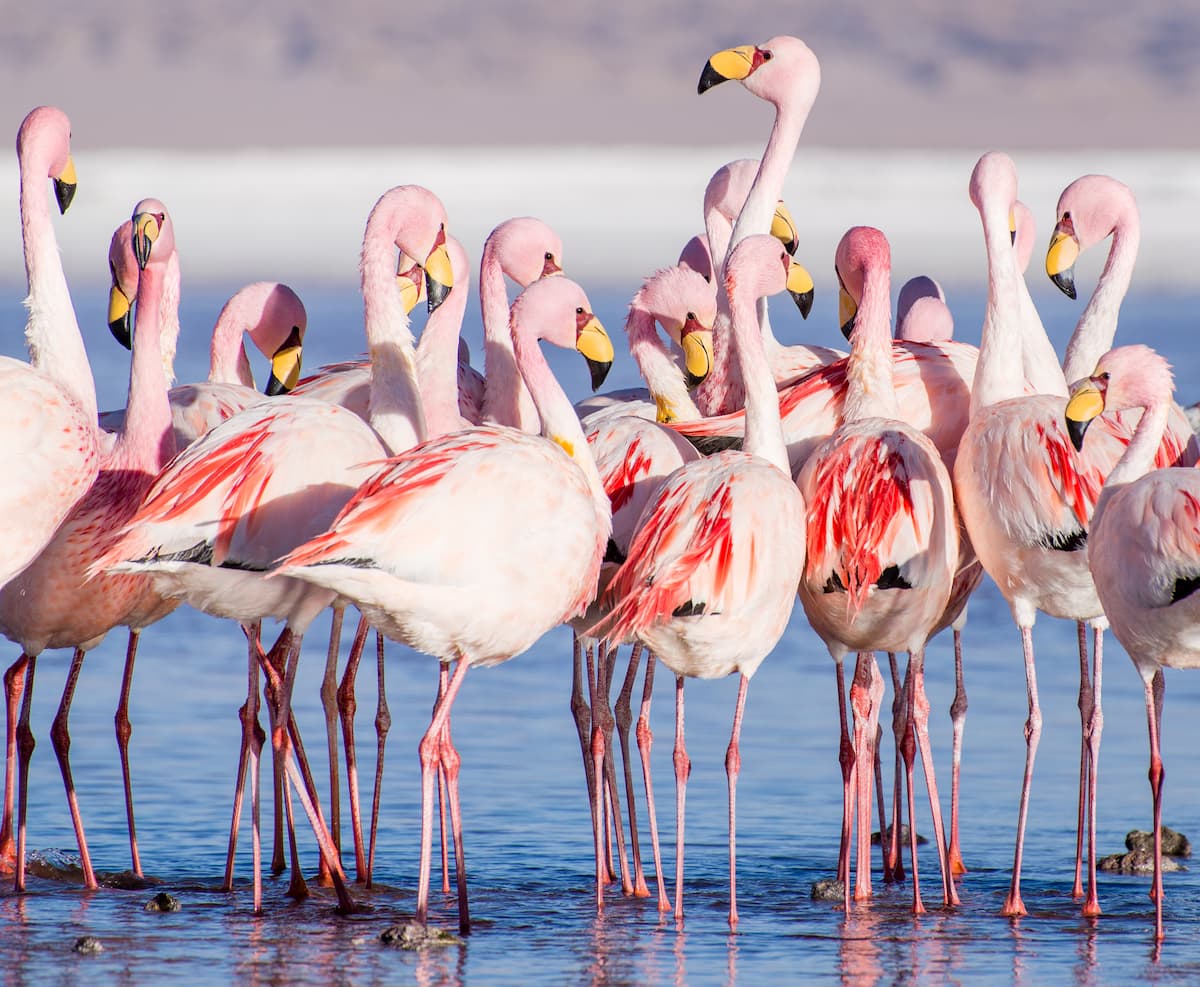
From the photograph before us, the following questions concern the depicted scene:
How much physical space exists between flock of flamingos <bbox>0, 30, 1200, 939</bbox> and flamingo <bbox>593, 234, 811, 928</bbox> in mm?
12

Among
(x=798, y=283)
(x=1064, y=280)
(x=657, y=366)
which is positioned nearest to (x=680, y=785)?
(x=657, y=366)

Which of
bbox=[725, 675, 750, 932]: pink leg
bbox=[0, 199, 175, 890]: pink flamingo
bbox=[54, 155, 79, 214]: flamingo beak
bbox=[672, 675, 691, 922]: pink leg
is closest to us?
bbox=[725, 675, 750, 932]: pink leg

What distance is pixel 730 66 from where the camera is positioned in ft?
26.0

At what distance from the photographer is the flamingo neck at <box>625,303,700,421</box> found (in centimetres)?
744

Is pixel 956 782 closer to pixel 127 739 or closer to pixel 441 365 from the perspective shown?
pixel 441 365

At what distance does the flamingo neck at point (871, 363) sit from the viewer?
22.6 ft

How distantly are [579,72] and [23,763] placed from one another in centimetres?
7889

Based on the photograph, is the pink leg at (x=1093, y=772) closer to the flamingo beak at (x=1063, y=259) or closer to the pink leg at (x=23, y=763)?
the flamingo beak at (x=1063, y=259)

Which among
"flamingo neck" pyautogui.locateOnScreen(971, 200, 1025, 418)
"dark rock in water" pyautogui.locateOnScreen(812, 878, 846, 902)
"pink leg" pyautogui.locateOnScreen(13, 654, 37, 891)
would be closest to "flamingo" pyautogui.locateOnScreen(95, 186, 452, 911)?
"pink leg" pyautogui.locateOnScreen(13, 654, 37, 891)

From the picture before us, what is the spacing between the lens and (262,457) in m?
6.02

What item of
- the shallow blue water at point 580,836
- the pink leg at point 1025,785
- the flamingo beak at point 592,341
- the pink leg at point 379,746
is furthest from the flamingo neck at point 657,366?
the pink leg at point 1025,785

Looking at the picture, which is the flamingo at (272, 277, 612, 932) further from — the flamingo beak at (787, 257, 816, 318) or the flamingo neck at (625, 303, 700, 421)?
the flamingo beak at (787, 257, 816, 318)

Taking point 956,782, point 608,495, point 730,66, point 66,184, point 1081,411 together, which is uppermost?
point 730,66

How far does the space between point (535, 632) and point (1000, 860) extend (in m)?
2.06
